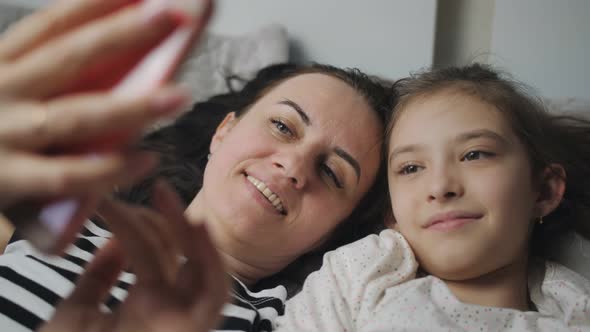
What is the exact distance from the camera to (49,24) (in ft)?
1.27

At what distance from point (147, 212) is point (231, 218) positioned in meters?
0.55

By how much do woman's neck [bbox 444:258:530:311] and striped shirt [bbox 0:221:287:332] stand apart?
0.36 metres

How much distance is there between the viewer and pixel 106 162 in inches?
13.7

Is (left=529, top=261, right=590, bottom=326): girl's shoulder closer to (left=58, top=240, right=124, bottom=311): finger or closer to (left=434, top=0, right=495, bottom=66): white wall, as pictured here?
(left=58, top=240, right=124, bottom=311): finger

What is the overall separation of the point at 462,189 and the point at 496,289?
0.69 feet

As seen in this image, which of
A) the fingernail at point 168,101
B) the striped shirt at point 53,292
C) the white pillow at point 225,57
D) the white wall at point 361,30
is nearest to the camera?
the fingernail at point 168,101

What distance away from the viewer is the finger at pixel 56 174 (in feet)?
1.12

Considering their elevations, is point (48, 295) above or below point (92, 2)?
below

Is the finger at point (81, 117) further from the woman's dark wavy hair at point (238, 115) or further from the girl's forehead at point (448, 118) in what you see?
the woman's dark wavy hair at point (238, 115)

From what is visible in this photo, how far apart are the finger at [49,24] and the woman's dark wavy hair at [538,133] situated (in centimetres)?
86

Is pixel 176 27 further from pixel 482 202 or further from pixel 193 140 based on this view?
pixel 193 140

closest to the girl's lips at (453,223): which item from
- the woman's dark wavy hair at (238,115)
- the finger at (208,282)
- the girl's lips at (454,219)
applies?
the girl's lips at (454,219)

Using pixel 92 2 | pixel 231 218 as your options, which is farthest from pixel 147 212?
pixel 231 218

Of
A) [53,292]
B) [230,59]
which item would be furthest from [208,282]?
[230,59]
